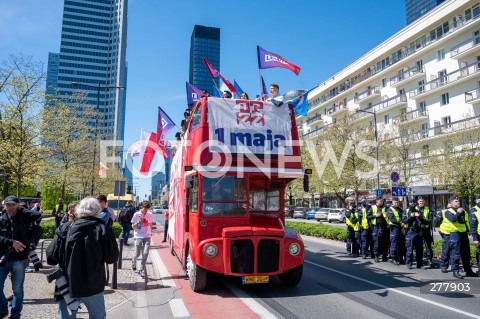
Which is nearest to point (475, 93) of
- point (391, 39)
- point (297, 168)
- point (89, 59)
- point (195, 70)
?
point (391, 39)

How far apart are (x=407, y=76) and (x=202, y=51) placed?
6368 inches

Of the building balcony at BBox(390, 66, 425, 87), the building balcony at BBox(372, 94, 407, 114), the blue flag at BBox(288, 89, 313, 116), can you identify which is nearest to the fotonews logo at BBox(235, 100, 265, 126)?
the blue flag at BBox(288, 89, 313, 116)

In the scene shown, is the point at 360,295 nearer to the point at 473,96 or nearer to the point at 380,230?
the point at 380,230

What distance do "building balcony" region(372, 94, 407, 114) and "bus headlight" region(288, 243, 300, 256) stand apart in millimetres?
37895

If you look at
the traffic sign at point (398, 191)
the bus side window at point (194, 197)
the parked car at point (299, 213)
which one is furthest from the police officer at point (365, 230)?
the parked car at point (299, 213)

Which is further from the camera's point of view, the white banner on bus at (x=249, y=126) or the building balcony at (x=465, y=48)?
the building balcony at (x=465, y=48)

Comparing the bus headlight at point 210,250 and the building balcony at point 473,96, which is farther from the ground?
the building balcony at point 473,96

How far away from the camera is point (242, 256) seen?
734cm

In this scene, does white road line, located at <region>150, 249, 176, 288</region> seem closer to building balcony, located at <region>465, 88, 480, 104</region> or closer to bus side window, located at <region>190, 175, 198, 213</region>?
bus side window, located at <region>190, 175, 198, 213</region>

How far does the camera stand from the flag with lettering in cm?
1249

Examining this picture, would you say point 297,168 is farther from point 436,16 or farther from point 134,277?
point 436,16

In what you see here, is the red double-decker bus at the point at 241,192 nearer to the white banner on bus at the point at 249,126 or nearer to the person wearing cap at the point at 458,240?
the white banner on bus at the point at 249,126

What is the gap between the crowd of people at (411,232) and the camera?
924 centimetres

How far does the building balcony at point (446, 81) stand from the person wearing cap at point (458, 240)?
30.1 m
